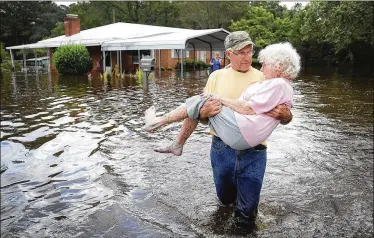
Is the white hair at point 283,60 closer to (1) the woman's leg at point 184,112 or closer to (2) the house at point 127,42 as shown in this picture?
(1) the woman's leg at point 184,112

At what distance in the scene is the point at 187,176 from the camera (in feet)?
16.9

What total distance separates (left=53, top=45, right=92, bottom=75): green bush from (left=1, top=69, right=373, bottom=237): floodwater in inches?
705

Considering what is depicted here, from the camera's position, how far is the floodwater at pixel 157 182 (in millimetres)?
3689

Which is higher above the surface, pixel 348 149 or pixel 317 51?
pixel 317 51

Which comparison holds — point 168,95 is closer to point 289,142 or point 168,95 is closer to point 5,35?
point 289,142

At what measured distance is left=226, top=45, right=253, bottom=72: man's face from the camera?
10.3ft

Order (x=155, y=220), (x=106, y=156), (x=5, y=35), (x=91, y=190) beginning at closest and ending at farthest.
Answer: (x=155, y=220), (x=91, y=190), (x=106, y=156), (x=5, y=35)

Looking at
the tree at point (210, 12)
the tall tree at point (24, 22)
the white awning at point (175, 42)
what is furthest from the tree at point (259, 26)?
the tall tree at point (24, 22)

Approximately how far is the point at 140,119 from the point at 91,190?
461cm

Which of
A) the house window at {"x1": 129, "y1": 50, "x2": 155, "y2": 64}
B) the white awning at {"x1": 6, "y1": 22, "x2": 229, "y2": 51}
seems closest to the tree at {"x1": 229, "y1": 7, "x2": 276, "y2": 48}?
the white awning at {"x1": 6, "y1": 22, "x2": 229, "y2": 51}

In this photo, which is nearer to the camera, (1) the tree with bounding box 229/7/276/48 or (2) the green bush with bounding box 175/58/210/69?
(2) the green bush with bounding box 175/58/210/69

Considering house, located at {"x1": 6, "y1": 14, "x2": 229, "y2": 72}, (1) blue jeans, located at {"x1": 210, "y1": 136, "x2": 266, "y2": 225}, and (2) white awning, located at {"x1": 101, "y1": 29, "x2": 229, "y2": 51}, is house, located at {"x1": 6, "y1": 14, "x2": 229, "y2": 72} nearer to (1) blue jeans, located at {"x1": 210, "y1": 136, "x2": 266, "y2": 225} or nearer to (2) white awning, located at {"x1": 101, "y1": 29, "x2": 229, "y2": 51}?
(2) white awning, located at {"x1": 101, "y1": 29, "x2": 229, "y2": 51}

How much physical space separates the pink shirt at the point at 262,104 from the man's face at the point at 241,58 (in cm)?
27

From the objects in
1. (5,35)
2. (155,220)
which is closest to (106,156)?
(155,220)
